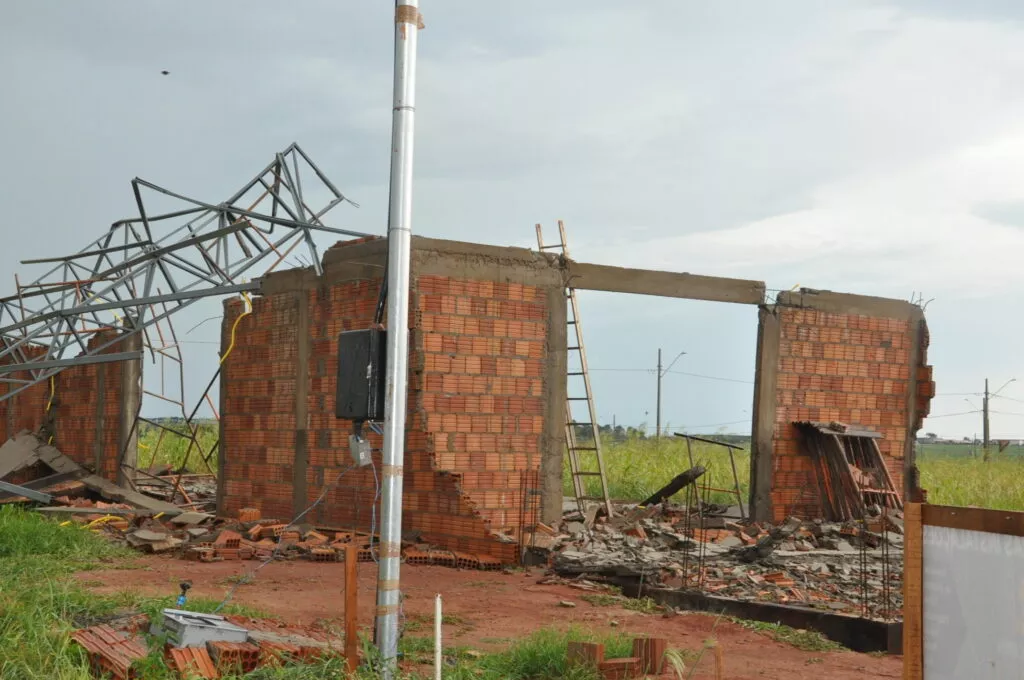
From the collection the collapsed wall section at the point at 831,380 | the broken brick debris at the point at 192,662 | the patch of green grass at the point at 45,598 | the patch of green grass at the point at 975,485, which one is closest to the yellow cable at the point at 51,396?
the patch of green grass at the point at 45,598

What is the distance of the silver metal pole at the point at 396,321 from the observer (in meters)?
5.80

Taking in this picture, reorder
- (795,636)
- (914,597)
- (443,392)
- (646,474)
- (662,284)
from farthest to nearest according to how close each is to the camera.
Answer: (646,474) → (662,284) → (443,392) → (795,636) → (914,597)

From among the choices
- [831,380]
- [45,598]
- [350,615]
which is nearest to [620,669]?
[350,615]

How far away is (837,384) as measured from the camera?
15.1 metres

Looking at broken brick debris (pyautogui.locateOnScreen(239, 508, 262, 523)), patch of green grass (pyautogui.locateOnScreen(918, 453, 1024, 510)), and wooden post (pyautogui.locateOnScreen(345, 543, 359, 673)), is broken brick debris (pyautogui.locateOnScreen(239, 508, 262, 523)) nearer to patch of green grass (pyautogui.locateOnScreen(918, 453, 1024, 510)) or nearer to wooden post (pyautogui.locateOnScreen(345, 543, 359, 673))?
wooden post (pyautogui.locateOnScreen(345, 543, 359, 673))

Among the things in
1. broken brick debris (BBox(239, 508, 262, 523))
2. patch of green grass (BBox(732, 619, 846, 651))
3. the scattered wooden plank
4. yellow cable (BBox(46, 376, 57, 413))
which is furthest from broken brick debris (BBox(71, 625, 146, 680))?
yellow cable (BBox(46, 376, 57, 413))

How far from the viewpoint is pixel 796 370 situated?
14.7 metres

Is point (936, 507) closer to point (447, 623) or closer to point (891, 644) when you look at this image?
point (891, 644)

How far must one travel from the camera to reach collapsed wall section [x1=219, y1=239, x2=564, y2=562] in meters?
11.9

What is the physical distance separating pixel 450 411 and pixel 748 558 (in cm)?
360

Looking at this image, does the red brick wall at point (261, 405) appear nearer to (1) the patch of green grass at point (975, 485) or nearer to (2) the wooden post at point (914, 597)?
(1) the patch of green grass at point (975, 485)

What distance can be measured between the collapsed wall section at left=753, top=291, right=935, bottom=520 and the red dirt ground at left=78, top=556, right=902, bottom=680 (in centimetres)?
476

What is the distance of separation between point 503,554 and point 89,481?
27.2 feet

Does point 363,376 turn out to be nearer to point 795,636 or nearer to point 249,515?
point 795,636
